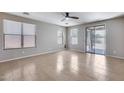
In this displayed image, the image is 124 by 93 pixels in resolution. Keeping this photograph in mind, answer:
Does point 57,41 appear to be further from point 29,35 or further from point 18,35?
point 18,35

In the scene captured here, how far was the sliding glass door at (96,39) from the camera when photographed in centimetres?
693

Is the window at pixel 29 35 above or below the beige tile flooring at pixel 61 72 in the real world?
above

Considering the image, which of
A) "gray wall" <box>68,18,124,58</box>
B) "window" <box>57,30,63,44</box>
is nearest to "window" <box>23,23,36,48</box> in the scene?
"window" <box>57,30,63,44</box>

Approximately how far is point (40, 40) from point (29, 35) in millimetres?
1001

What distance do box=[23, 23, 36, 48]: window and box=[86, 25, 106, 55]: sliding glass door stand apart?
4229 mm

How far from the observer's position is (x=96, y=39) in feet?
24.2

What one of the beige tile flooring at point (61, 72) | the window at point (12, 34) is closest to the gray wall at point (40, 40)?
the window at point (12, 34)

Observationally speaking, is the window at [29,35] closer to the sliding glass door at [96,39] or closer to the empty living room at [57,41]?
the empty living room at [57,41]

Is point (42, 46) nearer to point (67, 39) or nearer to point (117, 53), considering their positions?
point (67, 39)

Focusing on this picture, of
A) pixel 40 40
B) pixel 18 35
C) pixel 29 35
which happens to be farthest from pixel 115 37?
pixel 18 35

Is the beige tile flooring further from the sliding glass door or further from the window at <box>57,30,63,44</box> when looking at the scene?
the window at <box>57,30,63,44</box>
